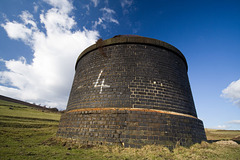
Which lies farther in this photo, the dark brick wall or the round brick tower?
the round brick tower

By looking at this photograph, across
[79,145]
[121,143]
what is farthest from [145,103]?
[79,145]

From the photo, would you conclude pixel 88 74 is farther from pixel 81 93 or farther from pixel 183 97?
pixel 183 97

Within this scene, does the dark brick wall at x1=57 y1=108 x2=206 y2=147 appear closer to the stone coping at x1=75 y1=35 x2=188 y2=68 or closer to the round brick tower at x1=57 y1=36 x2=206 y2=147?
the round brick tower at x1=57 y1=36 x2=206 y2=147

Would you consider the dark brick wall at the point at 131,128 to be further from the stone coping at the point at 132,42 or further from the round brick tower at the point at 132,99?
the stone coping at the point at 132,42

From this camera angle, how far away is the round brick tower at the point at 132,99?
6156 millimetres

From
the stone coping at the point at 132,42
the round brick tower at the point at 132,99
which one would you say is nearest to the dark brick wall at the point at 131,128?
the round brick tower at the point at 132,99

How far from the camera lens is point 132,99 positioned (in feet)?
22.8

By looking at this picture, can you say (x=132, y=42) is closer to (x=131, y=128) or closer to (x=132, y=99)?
(x=132, y=99)

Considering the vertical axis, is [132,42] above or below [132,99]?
above

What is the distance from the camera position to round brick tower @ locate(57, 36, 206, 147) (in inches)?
242

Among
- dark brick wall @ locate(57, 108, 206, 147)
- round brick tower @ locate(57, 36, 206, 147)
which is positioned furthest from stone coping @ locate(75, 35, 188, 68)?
dark brick wall @ locate(57, 108, 206, 147)

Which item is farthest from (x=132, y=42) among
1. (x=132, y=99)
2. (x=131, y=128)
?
(x=131, y=128)

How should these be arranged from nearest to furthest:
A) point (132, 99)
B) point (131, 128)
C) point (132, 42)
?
point (131, 128) → point (132, 99) → point (132, 42)

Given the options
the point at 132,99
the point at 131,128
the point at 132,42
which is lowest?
the point at 131,128
